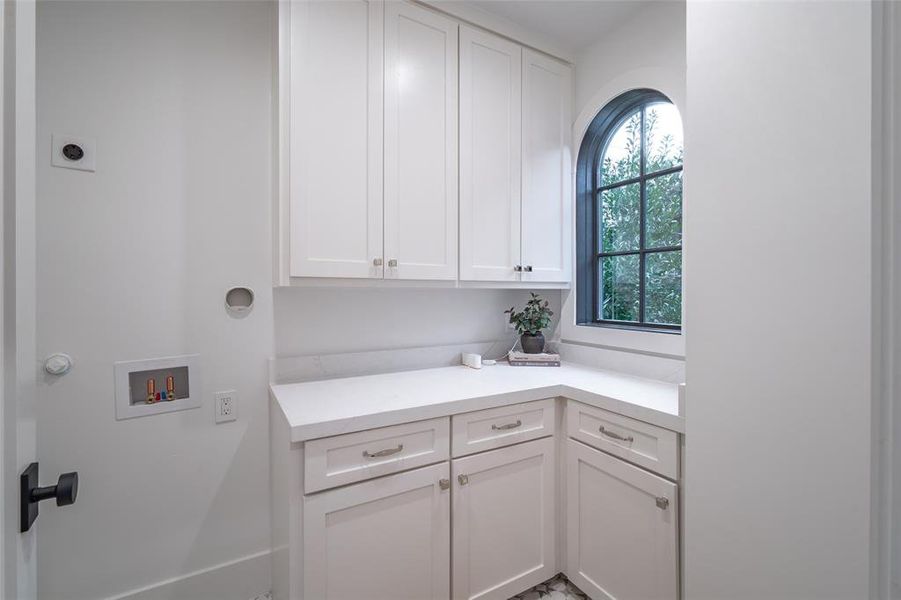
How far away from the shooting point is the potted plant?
7.17 ft

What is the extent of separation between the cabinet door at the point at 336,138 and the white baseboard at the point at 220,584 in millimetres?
1254

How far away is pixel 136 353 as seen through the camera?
1478mm

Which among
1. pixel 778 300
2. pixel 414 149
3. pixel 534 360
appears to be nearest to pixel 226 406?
pixel 414 149

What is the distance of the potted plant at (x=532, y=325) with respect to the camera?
2186mm

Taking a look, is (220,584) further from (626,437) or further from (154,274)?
(626,437)

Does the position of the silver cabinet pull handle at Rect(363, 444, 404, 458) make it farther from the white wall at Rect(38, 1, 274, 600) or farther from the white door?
the white door

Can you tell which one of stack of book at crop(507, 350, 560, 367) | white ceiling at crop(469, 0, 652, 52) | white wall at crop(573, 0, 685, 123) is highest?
white ceiling at crop(469, 0, 652, 52)

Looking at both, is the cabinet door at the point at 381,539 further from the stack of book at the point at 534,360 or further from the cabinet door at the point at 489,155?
the cabinet door at the point at 489,155

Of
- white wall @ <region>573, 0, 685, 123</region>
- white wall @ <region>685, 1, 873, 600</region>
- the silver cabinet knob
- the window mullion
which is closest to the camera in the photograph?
white wall @ <region>685, 1, 873, 600</region>

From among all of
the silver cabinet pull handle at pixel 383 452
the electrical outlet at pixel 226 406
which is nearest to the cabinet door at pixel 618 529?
the silver cabinet pull handle at pixel 383 452

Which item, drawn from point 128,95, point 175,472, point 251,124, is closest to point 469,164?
point 251,124

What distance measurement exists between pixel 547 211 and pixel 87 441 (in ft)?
7.20

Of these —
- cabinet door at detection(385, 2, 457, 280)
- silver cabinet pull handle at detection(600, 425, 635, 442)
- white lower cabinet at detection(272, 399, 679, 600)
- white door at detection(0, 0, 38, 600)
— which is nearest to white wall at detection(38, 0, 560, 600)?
white lower cabinet at detection(272, 399, 679, 600)

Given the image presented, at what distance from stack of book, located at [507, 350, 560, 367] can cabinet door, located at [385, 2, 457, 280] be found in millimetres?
621
